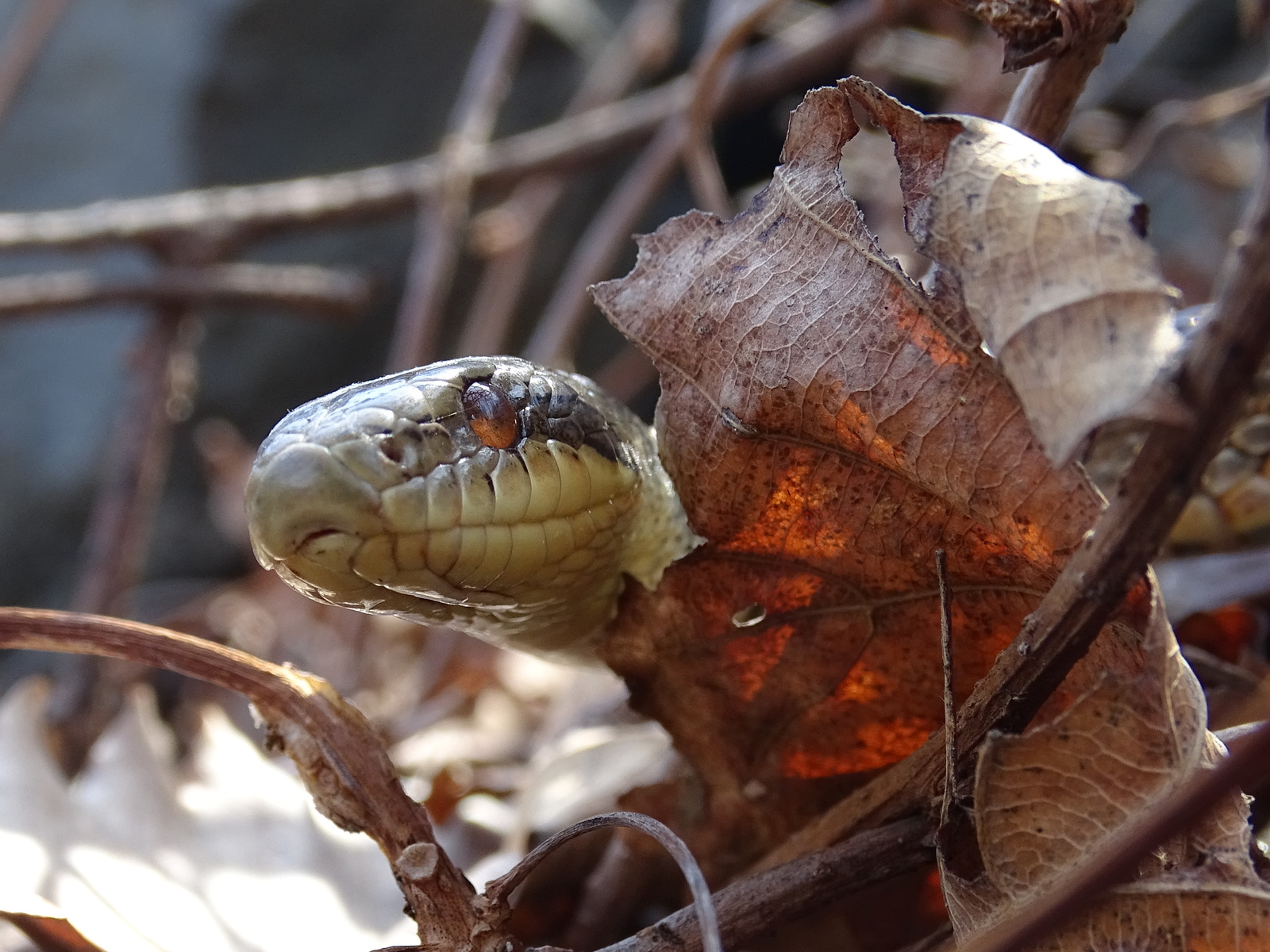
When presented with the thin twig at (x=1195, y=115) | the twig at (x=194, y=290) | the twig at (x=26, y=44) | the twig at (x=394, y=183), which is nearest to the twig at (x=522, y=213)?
the twig at (x=394, y=183)

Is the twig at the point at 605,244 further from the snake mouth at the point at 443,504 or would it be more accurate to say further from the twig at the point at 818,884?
the twig at the point at 818,884

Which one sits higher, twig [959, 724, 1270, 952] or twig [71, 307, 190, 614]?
twig [71, 307, 190, 614]

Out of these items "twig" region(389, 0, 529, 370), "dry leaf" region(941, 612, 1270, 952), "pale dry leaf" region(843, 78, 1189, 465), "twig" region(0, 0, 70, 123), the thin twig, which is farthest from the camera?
"twig" region(0, 0, 70, 123)

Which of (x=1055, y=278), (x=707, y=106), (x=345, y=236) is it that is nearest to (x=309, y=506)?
(x=1055, y=278)

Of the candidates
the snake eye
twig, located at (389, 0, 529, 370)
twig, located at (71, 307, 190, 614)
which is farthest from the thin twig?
twig, located at (71, 307, 190, 614)

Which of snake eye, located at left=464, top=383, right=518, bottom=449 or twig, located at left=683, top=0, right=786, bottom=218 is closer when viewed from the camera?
snake eye, located at left=464, top=383, right=518, bottom=449

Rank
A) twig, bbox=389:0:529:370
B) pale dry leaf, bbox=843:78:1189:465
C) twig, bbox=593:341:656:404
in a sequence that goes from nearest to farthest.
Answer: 1. pale dry leaf, bbox=843:78:1189:465
2. twig, bbox=389:0:529:370
3. twig, bbox=593:341:656:404

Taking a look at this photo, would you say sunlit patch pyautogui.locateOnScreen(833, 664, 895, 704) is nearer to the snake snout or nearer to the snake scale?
the snake scale
